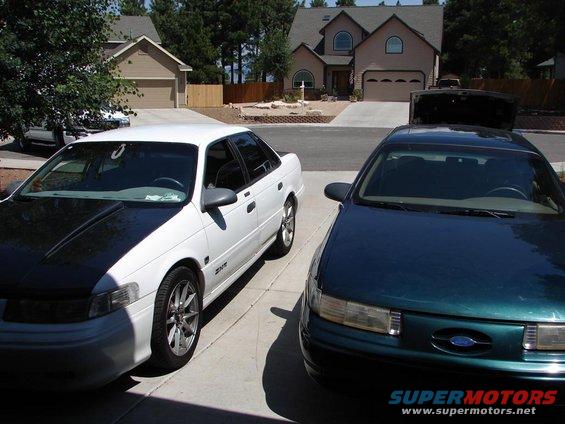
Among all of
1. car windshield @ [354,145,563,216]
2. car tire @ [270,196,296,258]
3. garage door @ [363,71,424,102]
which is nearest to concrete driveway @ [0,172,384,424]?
car windshield @ [354,145,563,216]

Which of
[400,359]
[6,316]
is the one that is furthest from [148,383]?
[400,359]

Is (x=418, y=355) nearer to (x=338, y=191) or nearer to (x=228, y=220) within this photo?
(x=338, y=191)

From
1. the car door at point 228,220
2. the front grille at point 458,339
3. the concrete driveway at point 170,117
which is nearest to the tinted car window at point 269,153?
the car door at point 228,220

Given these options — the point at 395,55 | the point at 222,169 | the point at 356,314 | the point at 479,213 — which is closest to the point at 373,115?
the point at 395,55

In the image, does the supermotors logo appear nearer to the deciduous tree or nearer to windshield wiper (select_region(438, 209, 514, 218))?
windshield wiper (select_region(438, 209, 514, 218))

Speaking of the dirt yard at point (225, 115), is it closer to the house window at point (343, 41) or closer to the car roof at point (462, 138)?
the house window at point (343, 41)

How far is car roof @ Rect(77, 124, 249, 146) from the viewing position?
523 cm

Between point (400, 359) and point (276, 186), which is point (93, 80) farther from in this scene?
point (400, 359)

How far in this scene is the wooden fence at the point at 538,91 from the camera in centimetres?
3666

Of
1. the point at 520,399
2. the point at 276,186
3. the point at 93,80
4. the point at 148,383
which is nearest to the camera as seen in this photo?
the point at 520,399

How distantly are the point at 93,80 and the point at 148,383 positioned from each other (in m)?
5.52

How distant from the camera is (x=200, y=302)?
176 inches

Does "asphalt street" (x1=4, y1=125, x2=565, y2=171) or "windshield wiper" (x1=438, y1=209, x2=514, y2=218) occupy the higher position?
"windshield wiper" (x1=438, y1=209, x2=514, y2=218)

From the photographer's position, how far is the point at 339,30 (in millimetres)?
50938
